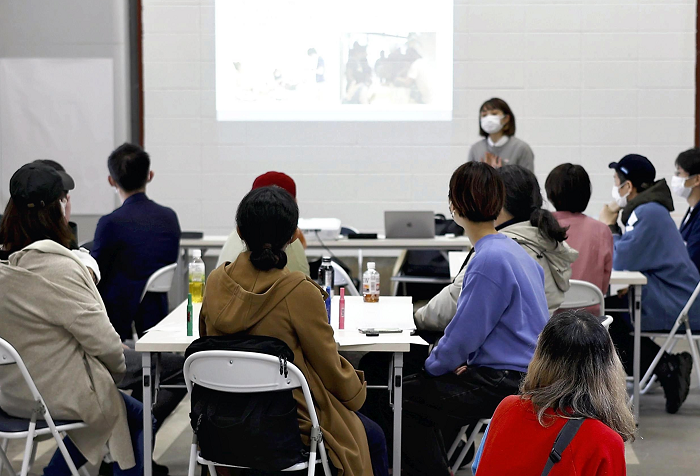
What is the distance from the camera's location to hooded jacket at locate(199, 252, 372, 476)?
2.15m

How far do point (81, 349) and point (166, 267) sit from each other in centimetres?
126

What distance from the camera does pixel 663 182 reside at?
13.2 ft

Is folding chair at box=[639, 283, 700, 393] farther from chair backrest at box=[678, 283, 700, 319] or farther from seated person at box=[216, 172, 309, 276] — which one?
seated person at box=[216, 172, 309, 276]

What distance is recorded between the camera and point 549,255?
3.05 meters

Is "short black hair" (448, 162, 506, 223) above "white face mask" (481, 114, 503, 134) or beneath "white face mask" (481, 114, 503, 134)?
beneath

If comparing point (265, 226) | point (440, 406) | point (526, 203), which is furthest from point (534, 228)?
point (265, 226)

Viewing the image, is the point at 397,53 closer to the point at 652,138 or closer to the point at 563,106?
the point at 563,106

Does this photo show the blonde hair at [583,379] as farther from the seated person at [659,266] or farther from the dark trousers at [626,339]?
the dark trousers at [626,339]

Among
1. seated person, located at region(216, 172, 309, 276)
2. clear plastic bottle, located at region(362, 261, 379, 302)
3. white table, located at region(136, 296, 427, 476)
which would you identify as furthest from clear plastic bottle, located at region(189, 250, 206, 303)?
clear plastic bottle, located at region(362, 261, 379, 302)

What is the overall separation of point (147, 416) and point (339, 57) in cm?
406

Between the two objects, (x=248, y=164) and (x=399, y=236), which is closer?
(x=399, y=236)

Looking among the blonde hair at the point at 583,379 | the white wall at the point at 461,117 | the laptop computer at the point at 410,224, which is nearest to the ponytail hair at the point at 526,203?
the blonde hair at the point at 583,379

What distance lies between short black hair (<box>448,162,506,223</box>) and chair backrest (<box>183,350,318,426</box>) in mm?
819

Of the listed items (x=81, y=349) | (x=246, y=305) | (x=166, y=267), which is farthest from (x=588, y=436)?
(x=166, y=267)
